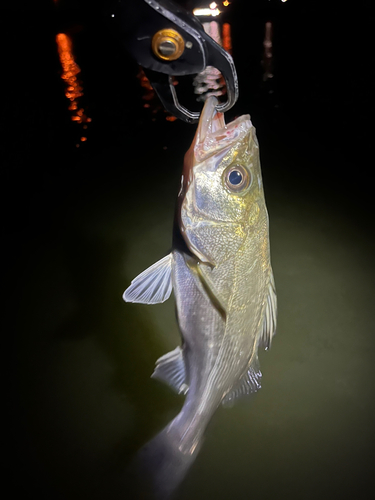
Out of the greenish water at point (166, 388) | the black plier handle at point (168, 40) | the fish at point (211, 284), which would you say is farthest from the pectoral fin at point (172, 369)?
the black plier handle at point (168, 40)

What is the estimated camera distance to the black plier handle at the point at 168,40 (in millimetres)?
559

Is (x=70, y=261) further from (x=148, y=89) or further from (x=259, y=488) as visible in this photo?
(x=148, y=89)

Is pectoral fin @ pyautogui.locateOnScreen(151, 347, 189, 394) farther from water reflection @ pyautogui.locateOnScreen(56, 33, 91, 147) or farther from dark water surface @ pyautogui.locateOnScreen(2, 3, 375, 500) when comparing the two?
water reflection @ pyautogui.locateOnScreen(56, 33, 91, 147)

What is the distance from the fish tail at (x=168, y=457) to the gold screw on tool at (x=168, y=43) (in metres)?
0.87

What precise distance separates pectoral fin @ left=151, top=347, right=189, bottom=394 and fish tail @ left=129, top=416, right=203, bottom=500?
10 centimetres

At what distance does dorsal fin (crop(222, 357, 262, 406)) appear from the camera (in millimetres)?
964

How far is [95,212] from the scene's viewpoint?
2104 millimetres

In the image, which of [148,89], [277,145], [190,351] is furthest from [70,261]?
[148,89]

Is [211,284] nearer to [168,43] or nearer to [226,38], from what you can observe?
[168,43]

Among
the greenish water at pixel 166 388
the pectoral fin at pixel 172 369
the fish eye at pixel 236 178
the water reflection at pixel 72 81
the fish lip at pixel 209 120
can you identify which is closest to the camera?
the fish lip at pixel 209 120

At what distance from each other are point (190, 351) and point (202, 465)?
1.86 feet

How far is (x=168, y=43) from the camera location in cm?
58

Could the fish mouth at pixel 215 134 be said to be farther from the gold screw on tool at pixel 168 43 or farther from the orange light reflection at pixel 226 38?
the orange light reflection at pixel 226 38

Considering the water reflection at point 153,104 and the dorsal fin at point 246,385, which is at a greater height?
the water reflection at point 153,104
